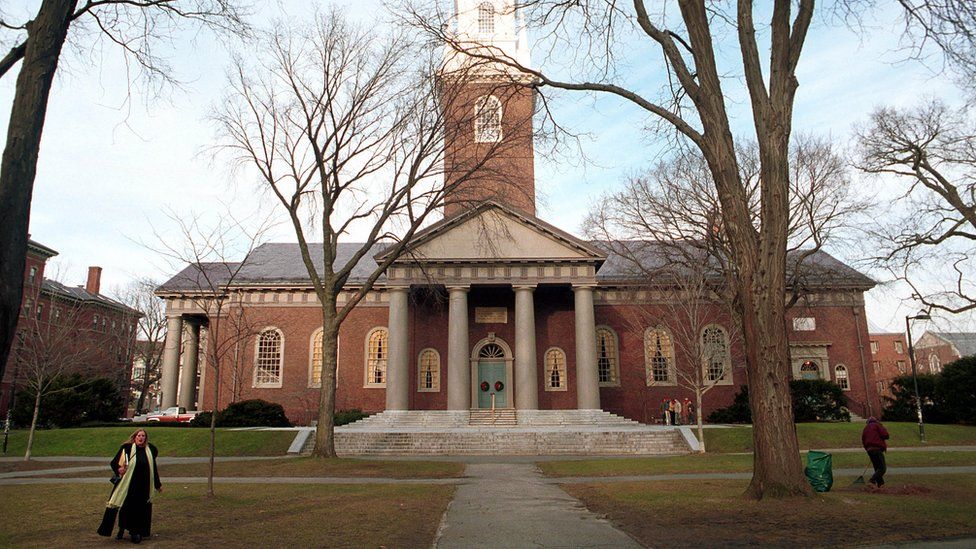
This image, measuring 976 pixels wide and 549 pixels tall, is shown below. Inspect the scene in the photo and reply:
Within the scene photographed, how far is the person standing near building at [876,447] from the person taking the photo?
41.2 feet

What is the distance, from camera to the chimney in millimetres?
63500

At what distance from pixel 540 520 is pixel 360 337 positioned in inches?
1150

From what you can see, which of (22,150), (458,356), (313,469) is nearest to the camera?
(22,150)

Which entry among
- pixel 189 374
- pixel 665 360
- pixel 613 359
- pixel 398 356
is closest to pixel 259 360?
pixel 189 374

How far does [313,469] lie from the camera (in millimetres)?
17953

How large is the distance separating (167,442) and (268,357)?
496 inches

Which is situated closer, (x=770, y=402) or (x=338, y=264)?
(x=770, y=402)

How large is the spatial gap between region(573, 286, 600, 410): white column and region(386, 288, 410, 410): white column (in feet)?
28.1

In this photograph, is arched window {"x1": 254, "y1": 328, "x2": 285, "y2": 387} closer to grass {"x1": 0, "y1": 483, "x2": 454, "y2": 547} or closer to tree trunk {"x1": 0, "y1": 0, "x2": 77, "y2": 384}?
grass {"x1": 0, "y1": 483, "x2": 454, "y2": 547}

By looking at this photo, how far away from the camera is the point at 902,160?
26.5 m

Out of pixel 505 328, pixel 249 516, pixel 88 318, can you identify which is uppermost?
pixel 88 318

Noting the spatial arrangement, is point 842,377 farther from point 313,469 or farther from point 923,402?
point 313,469

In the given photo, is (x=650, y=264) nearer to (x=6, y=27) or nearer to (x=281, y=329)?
(x=281, y=329)

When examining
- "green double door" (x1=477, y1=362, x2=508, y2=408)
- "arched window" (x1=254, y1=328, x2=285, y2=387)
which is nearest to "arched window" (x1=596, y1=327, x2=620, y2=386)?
"green double door" (x1=477, y1=362, x2=508, y2=408)
